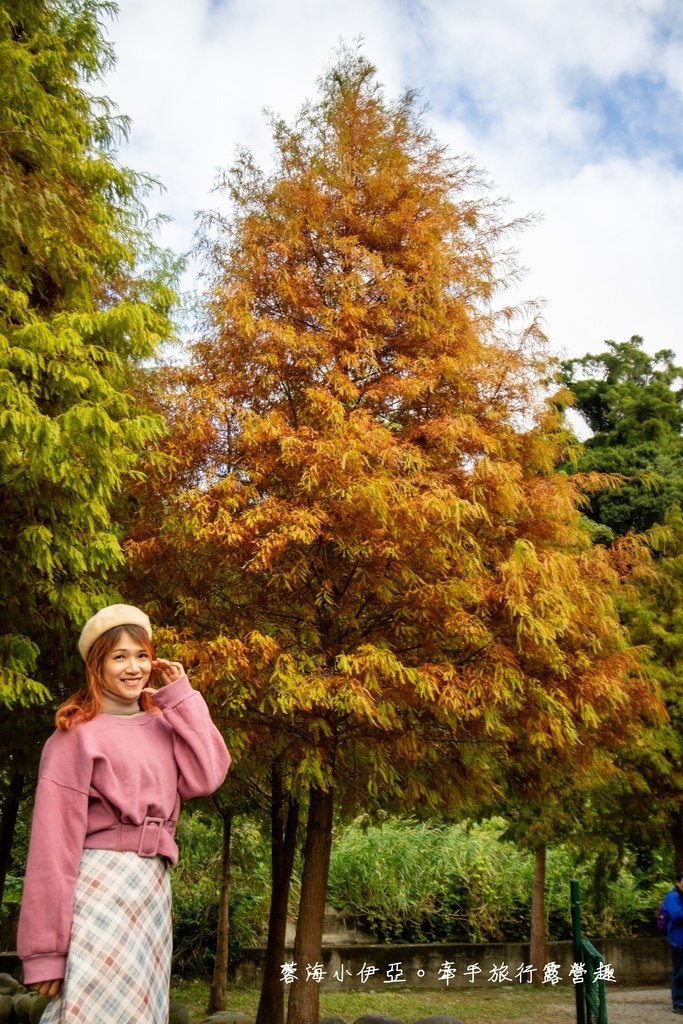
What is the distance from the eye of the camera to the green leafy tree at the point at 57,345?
5.76 meters

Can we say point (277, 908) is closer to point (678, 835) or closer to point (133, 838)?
point (678, 835)

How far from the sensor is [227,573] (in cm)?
716

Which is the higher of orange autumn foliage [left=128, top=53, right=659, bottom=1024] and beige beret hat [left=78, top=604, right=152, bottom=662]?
orange autumn foliage [left=128, top=53, right=659, bottom=1024]

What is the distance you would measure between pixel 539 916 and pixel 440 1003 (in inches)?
77.6

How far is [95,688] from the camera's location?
102 inches

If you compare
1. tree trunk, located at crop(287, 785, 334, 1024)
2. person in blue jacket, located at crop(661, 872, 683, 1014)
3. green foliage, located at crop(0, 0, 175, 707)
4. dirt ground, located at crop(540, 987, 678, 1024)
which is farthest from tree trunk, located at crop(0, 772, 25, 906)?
person in blue jacket, located at crop(661, 872, 683, 1014)

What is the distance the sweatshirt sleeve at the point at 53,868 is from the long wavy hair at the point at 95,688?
13cm

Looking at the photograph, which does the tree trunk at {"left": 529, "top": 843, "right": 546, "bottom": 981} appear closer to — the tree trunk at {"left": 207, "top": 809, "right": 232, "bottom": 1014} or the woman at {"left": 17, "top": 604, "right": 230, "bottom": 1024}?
the tree trunk at {"left": 207, "top": 809, "right": 232, "bottom": 1014}

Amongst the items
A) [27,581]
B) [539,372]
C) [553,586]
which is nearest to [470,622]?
[553,586]

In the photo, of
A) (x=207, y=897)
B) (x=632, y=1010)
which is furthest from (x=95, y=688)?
(x=207, y=897)

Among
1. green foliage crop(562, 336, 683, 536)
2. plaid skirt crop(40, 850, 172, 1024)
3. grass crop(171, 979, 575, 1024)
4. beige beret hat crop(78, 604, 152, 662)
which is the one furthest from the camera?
green foliage crop(562, 336, 683, 536)

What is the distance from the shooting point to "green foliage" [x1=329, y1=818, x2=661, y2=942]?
1388 cm

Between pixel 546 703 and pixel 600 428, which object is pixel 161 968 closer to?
pixel 546 703

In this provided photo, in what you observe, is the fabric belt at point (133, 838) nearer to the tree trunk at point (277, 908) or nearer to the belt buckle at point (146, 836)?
the belt buckle at point (146, 836)
